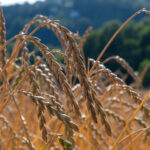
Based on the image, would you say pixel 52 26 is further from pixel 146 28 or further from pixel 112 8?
pixel 112 8

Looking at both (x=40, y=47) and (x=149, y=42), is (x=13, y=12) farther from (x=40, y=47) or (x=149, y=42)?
(x=40, y=47)

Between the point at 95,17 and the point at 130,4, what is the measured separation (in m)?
5.58

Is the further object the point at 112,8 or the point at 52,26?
the point at 112,8

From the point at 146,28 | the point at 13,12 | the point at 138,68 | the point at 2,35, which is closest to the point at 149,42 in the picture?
the point at 146,28

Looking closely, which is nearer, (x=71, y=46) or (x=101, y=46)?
(x=71, y=46)

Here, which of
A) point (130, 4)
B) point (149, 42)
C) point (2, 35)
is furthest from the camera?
point (130, 4)

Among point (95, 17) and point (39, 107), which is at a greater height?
point (39, 107)

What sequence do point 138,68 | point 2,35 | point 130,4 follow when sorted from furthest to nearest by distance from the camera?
point 130,4
point 138,68
point 2,35

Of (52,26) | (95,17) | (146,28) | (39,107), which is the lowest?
(95,17)

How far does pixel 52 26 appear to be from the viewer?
561 millimetres

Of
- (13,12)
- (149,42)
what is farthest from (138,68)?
(13,12)

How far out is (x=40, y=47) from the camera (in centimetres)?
54

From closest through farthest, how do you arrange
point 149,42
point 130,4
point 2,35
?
point 2,35, point 149,42, point 130,4

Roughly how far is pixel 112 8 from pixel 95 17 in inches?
125
